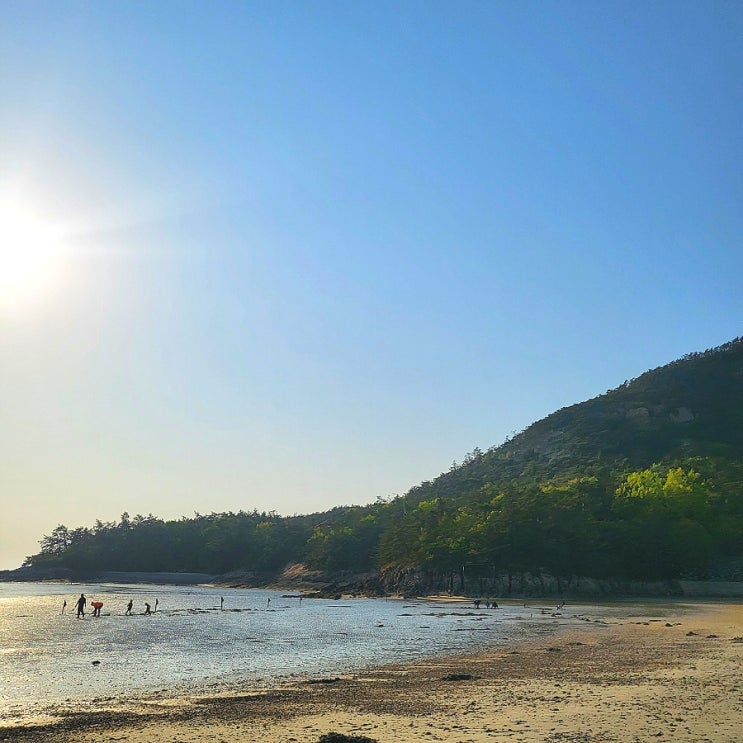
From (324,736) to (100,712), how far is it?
388 inches

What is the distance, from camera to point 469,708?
2219 cm

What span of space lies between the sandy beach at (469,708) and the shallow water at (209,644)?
470cm

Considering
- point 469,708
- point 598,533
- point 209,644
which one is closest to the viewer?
point 469,708

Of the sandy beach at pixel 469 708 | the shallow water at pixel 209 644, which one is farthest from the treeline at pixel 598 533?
the sandy beach at pixel 469 708

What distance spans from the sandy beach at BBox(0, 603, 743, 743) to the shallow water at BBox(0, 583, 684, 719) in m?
4.70

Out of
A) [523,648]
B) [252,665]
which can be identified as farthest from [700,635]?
[252,665]

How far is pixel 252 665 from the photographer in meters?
37.9

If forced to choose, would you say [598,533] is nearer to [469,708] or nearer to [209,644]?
[209,644]

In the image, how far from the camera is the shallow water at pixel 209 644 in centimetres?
3169

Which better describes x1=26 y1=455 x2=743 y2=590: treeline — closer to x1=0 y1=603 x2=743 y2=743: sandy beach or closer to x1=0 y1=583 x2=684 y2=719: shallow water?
x1=0 y1=583 x2=684 y2=719: shallow water

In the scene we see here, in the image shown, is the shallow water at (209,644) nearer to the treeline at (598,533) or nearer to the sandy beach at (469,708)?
the sandy beach at (469,708)

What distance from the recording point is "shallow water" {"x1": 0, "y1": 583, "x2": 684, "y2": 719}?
1248 inches

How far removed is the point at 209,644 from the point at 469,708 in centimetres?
3325

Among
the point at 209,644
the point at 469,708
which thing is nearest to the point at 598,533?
the point at 209,644
